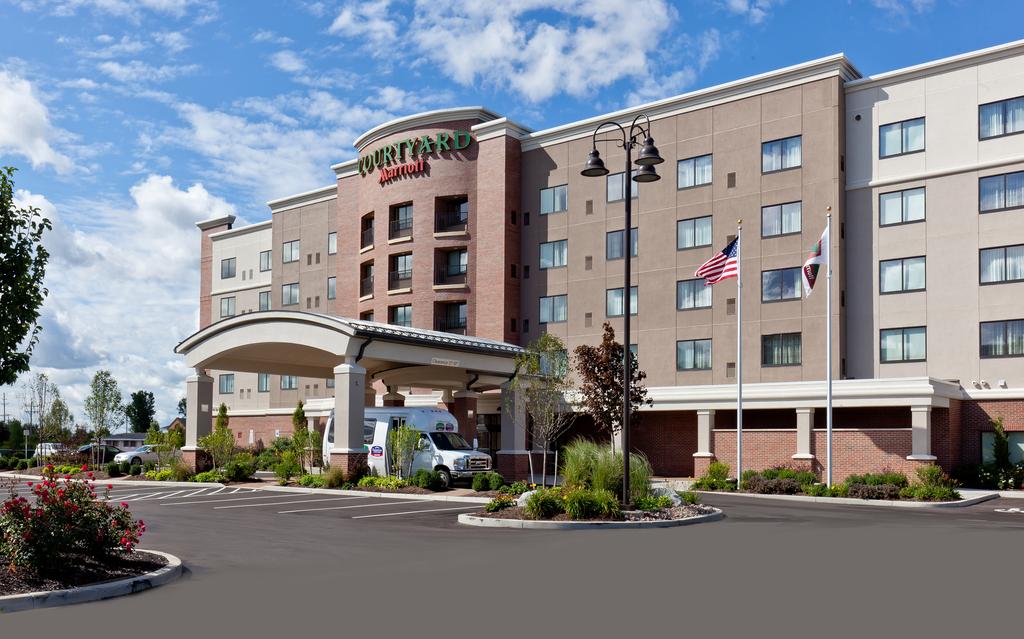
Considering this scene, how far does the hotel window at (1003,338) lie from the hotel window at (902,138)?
7628mm

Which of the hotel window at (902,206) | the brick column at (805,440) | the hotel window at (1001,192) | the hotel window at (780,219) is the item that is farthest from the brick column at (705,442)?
the hotel window at (1001,192)

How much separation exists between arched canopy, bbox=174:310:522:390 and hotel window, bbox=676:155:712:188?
12958 mm

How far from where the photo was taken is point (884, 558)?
13.7 m

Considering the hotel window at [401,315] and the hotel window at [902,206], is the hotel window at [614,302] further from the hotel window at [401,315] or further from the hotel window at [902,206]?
the hotel window at [902,206]

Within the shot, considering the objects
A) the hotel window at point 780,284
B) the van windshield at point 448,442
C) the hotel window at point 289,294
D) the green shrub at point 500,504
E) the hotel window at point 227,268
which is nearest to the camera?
the green shrub at point 500,504

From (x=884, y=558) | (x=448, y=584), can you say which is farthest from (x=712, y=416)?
(x=448, y=584)

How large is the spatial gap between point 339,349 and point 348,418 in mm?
2272

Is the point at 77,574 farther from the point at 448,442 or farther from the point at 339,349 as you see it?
the point at 448,442

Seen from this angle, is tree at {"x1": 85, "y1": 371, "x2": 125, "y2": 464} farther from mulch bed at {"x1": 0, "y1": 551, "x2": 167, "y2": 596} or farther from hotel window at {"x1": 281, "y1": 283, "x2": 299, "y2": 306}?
mulch bed at {"x1": 0, "y1": 551, "x2": 167, "y2": 596}

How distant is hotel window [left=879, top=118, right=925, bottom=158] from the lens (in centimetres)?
3778

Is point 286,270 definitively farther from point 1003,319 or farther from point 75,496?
point 75,496

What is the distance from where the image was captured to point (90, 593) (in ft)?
35.6

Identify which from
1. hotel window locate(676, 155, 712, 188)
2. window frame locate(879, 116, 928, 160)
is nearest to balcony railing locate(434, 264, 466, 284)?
hotel window locate(676, 155, 712, 188)

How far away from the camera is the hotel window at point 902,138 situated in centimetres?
3778
